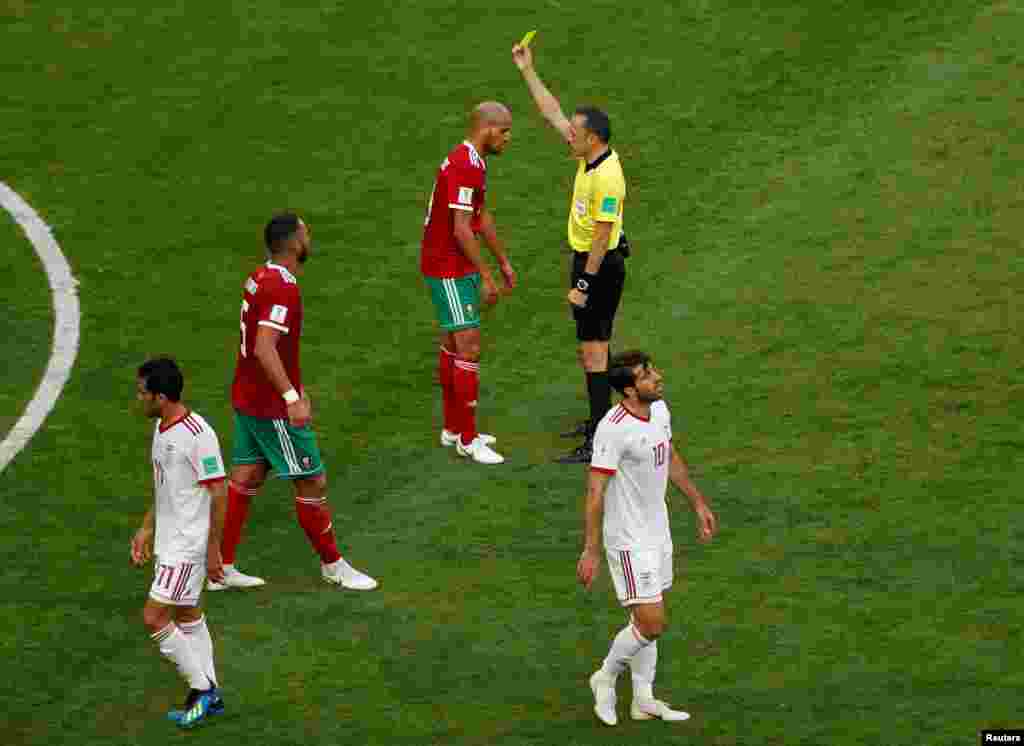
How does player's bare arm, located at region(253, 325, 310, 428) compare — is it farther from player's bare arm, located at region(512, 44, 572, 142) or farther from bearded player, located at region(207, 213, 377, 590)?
player's bare arm, located at region(512, 44, 572, 142)

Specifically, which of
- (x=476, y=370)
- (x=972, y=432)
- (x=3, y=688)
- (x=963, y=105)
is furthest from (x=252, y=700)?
(x=963, y=105)

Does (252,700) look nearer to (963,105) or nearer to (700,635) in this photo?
(700,635)

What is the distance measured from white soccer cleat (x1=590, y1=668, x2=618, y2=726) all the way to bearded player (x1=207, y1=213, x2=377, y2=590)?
7.91 feet

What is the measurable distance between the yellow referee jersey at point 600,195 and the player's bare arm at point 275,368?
11.1ft

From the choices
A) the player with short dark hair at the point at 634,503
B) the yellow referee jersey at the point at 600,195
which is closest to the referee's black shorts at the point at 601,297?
the yellow referee jersey at the point at 600,195

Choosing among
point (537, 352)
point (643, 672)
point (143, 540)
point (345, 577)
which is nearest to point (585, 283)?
point (537, 352)

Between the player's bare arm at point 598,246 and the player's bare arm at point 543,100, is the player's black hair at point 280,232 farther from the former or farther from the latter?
the player's bare arm at point 543,100

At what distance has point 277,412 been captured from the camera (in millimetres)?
13141

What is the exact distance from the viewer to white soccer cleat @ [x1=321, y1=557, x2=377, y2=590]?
13.5 meters

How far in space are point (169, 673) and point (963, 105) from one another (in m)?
11.7

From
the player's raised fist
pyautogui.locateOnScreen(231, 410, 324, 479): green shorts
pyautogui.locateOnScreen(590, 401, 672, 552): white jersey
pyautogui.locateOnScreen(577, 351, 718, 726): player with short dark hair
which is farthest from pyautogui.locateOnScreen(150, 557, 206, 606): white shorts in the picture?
the player's raised fist

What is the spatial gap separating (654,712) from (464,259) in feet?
15.9

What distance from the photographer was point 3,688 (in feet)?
40.3

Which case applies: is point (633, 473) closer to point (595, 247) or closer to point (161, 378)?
point (161, 378)
